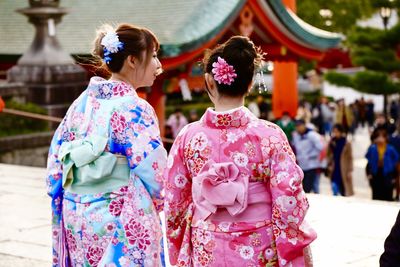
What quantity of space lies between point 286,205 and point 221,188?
289 millimetres

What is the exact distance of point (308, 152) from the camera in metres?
13.0

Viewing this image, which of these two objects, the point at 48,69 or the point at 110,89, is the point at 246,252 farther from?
the point at 48,69

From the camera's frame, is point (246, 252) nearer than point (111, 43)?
Yes

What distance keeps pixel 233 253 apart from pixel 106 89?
1.04 meters

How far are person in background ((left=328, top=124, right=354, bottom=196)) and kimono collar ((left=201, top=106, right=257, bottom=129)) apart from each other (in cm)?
949

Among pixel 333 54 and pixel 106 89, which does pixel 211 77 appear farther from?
pixel 333 54

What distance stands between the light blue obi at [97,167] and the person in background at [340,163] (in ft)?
30.4

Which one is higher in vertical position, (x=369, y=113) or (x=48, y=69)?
(x=48, y=69)

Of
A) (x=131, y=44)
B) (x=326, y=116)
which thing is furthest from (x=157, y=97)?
(x=131, y=44)

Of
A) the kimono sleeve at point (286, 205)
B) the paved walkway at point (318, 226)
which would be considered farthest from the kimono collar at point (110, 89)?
the paved walkway at point (318, 226)

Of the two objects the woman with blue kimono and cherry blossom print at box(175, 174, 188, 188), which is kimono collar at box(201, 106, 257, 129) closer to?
cherry blossom print at box(175, 174, 188, 188)

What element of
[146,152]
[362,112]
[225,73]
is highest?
[225,73]

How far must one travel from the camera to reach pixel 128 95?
448cm

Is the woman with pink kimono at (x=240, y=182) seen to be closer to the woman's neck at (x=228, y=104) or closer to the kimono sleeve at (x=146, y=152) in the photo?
the woman's neck at (x=228, y=104)
